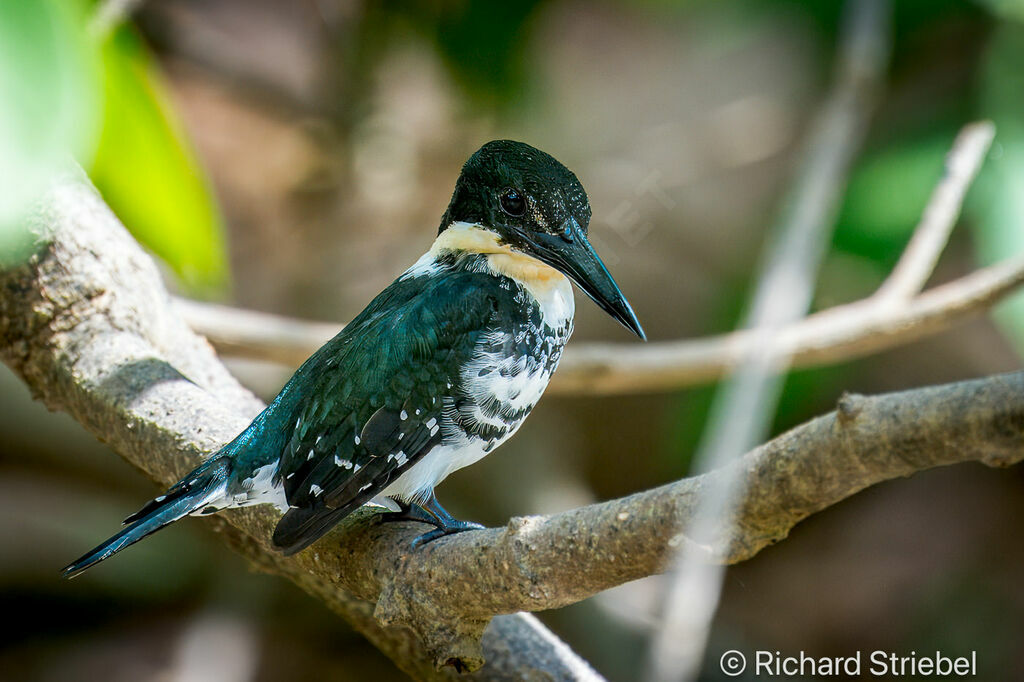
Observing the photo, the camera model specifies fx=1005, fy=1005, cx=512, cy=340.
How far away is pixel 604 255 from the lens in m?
4.24

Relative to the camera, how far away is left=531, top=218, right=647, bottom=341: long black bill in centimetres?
191

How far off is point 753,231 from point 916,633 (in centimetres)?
198

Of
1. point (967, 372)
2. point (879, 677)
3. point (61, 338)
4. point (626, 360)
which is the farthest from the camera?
point (967, 372)

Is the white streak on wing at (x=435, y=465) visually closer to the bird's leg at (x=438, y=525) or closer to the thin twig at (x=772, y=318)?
the bird's leg at (x=438, y=525)

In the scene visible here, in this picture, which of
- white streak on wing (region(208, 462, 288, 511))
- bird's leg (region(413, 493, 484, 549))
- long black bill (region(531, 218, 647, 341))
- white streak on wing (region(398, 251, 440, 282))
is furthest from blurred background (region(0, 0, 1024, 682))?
long black bill (region(531, 218, 647, 341))

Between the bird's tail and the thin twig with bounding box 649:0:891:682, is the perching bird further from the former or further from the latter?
the thin twig with bounding box 649:0:891:682

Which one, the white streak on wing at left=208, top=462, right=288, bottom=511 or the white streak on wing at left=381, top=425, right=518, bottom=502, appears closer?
the white streak on wing at left=208, top=462, right=288, bottom=511

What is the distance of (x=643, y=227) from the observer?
16.0 ft

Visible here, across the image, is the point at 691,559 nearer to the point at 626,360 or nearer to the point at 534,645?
the point at 534,645

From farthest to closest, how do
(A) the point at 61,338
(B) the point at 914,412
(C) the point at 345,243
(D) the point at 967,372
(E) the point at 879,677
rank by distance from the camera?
1. (C) the point at 345,243
2. (D) the point at 967,372
3. (E) the point at 879,677
4. (A) the point at 61,338
5. (B) the point at 914,412

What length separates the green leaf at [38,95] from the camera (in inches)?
56.6

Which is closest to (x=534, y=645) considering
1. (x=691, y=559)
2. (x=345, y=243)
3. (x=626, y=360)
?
(x=691, y=559)

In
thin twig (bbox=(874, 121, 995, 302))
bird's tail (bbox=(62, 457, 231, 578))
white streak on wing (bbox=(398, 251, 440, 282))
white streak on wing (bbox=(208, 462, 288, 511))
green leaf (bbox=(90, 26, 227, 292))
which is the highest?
thin twig (bbox=(874, 121, 995, 302))

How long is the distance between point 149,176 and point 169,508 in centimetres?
119
